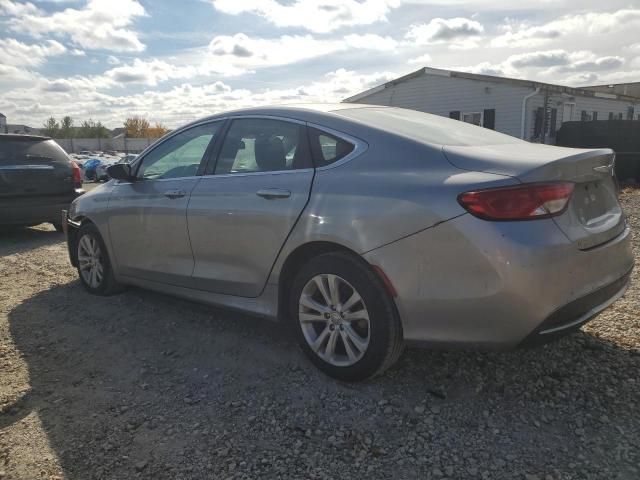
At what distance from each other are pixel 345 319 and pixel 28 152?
6.76 meters

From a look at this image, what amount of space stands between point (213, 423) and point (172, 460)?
0.33m

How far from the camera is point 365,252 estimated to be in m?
2.79

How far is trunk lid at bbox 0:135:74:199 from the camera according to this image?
7523mm

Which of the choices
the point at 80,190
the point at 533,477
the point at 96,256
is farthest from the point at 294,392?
the point at 80,190

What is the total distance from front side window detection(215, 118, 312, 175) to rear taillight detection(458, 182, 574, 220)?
1097 mm

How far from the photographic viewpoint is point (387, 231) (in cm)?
271

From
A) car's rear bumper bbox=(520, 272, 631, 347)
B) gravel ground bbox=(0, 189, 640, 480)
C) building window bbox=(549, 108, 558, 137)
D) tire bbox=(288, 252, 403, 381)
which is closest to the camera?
gravel ground bbox=(0, 189, 640, 480)

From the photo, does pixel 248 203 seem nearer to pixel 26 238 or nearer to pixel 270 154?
pixel 270 154

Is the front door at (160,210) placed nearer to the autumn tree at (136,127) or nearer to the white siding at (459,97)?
the white siding at (459,97)

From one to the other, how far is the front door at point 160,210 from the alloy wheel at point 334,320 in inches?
46.0

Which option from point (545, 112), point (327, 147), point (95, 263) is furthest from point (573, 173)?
point (545, 112)

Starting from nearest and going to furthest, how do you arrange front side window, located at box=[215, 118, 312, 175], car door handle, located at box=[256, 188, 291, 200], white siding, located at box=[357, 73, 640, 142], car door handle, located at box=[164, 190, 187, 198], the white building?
car door handle, located at box=[256, 188, 291, 200] < front side window, located at box=[215, 118, 312, 175] < car door handle, located at box=[164, 190, 187, 198] < the white building < white siding, located at box=[357, 73, 640, 142]

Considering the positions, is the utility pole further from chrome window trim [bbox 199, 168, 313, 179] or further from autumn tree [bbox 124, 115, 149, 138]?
autumn tree [bbox 124, 115, 149, 138]

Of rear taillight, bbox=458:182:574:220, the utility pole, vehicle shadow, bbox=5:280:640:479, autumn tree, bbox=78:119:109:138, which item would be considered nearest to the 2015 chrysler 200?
rear taillight, bbox=458:182:574:220
